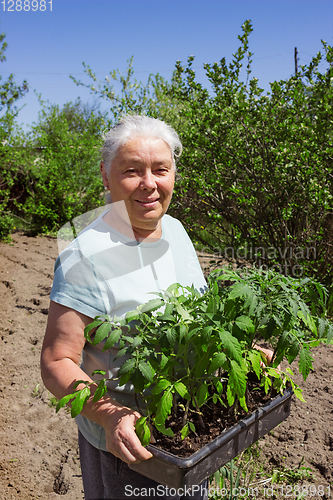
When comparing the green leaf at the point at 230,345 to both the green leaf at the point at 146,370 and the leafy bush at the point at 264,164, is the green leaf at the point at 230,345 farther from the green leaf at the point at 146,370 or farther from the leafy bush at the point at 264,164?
the leafy bush at the point at 264,164

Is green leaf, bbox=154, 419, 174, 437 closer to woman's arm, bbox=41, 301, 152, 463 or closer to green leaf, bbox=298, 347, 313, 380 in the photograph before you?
woman's arm, bbox=41, 301, 152, 463

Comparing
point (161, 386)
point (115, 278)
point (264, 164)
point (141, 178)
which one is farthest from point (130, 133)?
point (264, 164)

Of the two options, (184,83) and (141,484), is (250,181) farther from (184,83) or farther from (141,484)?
(141,484)

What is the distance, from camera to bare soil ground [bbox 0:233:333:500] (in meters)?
2.47

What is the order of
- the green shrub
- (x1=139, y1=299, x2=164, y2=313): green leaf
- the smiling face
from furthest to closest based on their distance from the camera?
the green shrub → the smiling face → (x1=139, y1=299, x2=164, y2=313): green leaf

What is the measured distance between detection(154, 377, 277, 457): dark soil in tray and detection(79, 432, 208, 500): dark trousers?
252mm

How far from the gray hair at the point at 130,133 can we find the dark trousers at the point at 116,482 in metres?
1.05

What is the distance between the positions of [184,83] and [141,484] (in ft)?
11.0

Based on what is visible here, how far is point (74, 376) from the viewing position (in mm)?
1178

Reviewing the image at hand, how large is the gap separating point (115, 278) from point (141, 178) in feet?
1.30

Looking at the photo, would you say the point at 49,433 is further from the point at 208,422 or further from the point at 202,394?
the point at 202,394

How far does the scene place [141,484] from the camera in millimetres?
1353

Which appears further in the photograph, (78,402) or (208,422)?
(208,422)

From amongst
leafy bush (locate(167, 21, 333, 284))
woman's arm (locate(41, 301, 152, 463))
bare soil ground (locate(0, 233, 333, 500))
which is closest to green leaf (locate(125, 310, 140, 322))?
woman's arm (locate(41, 301, 152, 463))
